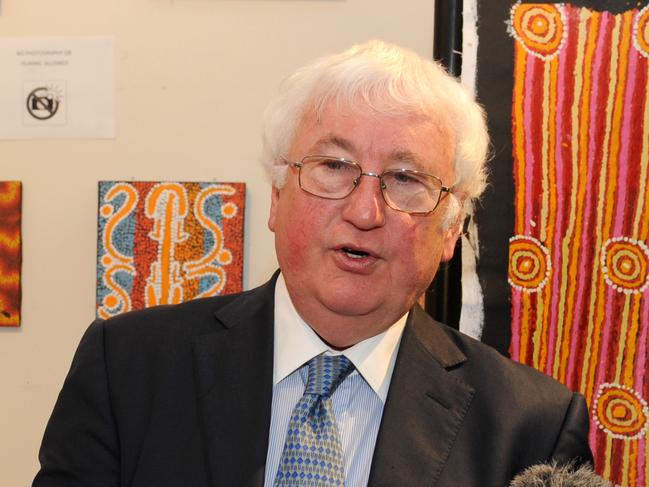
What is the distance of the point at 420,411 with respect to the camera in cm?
129

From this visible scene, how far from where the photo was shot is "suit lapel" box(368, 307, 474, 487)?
1220 millimetres

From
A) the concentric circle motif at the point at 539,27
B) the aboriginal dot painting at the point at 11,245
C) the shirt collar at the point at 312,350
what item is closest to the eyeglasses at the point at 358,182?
the shirt collar at the point at 312,350

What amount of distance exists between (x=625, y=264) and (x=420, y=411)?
661mm

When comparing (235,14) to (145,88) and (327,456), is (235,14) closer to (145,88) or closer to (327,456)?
(145,88)

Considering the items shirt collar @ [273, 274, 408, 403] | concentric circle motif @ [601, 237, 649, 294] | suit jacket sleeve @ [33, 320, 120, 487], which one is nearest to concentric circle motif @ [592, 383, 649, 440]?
concentric circle motif @ [601, 237, 649, 294]

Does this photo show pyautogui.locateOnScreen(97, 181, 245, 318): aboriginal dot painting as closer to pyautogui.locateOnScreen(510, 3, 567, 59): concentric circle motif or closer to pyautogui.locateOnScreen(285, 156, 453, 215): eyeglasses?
pyautogui.locateOnScreen(285, 156, 453, 215): eyeglasses

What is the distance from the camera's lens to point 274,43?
175 cm

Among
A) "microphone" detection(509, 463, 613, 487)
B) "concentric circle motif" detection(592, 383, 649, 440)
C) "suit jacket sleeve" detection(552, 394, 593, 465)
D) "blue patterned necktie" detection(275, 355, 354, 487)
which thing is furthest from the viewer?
"concentric circle motif" detection(592, 383, 649, 440)

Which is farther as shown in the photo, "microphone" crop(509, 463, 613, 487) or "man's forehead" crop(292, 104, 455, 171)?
"man's forehead" crop(292, 104, 455, 171)

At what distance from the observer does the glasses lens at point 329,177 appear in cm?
124

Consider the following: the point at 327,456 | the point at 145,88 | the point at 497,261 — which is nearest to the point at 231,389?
the point at 327,456

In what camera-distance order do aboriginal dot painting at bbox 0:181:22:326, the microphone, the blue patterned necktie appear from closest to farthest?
the microphone < the blue patterned necktie < aboriginal dot painting at bbox 0:181:22:326

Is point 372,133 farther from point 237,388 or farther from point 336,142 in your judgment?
point 237,388

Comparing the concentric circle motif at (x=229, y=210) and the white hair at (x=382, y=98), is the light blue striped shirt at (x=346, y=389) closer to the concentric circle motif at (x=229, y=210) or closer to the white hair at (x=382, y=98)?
the white hair at (x=382, y=98)
